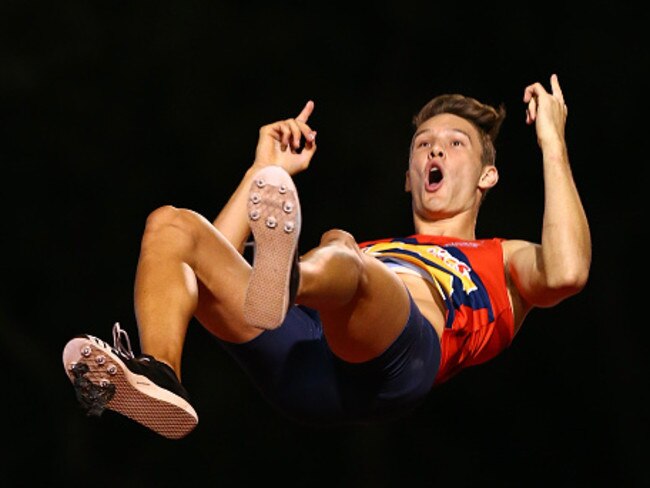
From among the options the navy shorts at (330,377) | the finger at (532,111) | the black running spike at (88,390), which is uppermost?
the finger at (532,111)

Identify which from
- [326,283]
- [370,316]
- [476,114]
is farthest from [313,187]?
[326,283]

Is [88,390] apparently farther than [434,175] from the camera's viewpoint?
No

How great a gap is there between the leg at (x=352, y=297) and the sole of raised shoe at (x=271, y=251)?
91 millimetres

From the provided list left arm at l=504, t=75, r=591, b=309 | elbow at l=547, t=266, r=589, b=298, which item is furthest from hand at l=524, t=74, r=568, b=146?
elbow at l=547, t=266, r=589, b=298

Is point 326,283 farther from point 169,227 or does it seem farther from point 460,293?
point 460,293

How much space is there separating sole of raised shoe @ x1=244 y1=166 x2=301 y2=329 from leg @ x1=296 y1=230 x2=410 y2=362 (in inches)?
3.6

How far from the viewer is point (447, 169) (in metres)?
3.49

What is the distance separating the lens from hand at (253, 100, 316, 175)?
3.31 meters

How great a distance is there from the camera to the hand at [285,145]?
3309 millimetres

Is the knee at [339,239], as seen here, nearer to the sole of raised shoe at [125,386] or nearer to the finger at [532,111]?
the sole of raised shoe at [125,386]

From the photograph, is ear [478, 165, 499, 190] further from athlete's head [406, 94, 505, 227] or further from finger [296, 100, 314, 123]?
finger [296, 100, 314, 123]

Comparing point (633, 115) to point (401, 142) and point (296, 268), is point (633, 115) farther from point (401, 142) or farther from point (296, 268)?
point (296, 268)

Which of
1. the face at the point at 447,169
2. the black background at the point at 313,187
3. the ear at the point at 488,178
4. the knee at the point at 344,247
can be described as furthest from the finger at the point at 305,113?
the black background at the point at 313,187

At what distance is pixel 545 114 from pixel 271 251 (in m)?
0.93
